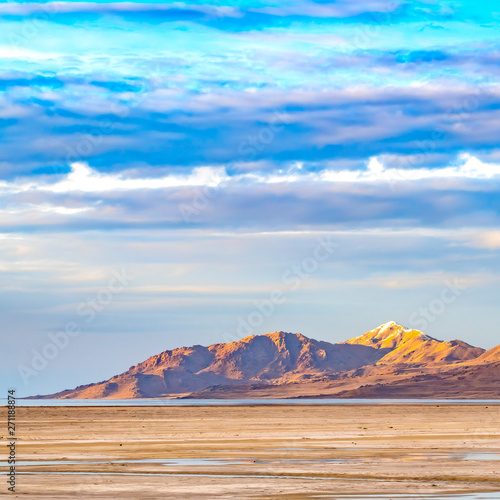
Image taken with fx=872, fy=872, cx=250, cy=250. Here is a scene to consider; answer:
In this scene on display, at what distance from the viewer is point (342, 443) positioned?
5741 centimetres

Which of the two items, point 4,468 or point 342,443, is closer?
point 4,468

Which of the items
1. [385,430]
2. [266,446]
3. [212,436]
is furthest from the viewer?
[385,430]

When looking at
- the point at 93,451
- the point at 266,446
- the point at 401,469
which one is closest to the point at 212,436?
the point at 266,446

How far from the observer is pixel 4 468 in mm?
40812

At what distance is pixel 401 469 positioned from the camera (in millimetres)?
39438

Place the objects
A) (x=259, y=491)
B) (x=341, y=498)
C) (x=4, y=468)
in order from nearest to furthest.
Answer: (x=341, y=498)
(x=259, y=491)
(x=4, y=468)

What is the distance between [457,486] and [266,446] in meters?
23.5

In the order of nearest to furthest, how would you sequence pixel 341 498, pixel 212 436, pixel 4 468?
pixel 341 498
pixel 4 468
pixel 212 436

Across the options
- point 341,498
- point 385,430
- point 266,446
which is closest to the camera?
point 341,498

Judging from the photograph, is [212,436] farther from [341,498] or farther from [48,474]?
[341,498]

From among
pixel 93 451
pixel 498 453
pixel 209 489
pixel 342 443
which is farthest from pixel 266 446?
pixel 209 489

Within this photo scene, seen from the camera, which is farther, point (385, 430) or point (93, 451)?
point (385, 430)

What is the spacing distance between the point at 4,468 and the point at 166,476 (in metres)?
8.72

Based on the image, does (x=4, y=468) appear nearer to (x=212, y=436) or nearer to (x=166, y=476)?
(x=166, y=476)
